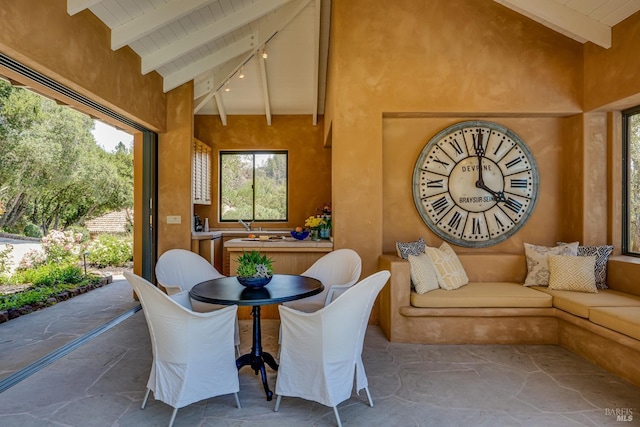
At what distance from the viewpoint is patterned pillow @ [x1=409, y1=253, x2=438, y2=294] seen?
3.33 m

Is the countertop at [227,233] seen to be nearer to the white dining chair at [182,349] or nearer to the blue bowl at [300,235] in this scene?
the blue bowl at [300,235]

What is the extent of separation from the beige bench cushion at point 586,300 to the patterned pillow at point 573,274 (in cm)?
7

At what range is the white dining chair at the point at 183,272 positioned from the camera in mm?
2908

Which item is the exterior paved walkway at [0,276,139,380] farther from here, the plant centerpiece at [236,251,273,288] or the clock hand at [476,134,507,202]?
the clock hand at [476,134,507,202]

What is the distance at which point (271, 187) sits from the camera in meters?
6.60

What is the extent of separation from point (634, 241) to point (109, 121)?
5.67m

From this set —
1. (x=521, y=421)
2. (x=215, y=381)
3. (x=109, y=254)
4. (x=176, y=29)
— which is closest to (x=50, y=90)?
(x=176, y=29)

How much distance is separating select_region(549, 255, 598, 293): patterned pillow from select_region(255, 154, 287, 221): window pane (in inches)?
168

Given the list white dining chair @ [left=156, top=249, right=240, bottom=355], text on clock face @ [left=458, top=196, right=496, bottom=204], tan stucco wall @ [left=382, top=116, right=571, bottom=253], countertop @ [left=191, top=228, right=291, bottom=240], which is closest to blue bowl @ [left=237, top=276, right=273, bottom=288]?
white dining chair @ [left=156, top=249, right=240, bottom=355]

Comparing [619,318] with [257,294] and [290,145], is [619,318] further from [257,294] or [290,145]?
[290,145]

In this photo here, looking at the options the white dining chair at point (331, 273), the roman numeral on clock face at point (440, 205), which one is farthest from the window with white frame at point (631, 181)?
the white dining chair at point (331, 273)

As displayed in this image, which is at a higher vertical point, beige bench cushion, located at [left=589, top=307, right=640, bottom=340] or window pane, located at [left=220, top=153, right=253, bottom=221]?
window pane, located at [left=220, top=153, right=253, bottom=221]

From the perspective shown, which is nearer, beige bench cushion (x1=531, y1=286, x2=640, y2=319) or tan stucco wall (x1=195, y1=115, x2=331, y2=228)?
beige bench cushion (x1=531, y1=286, x2=640, y2=319)

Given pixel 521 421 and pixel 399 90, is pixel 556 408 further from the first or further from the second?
pixel 399 90
